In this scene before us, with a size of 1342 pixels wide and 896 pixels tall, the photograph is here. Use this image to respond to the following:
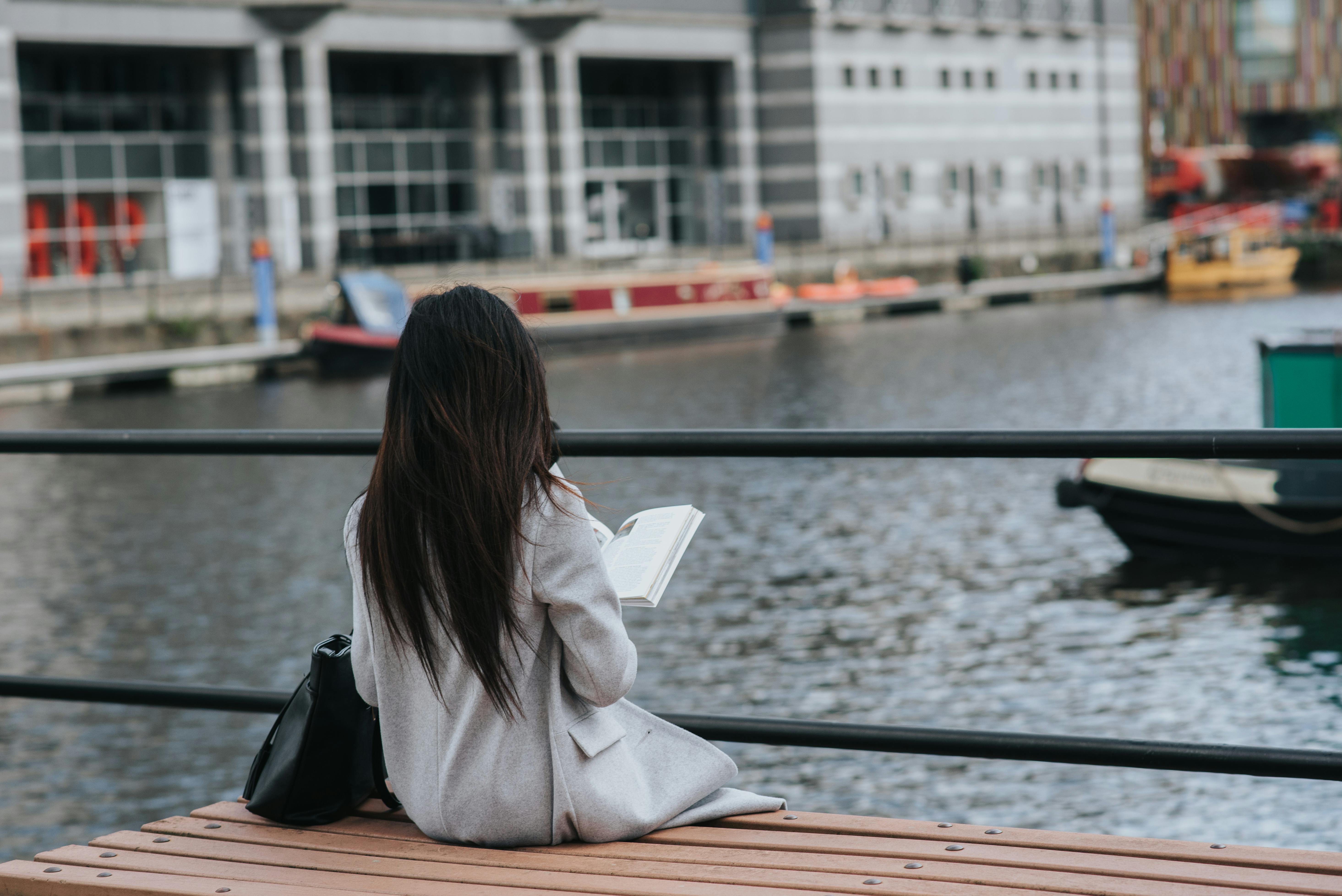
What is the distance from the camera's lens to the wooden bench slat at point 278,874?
237 cm

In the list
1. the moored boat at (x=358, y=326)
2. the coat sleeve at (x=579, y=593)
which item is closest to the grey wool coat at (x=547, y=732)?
the coat sleeve at (x=579, y=593)

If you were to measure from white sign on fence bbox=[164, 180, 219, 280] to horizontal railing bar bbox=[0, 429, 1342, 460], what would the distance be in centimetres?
3885

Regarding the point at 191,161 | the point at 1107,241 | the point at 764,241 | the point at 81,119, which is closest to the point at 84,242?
the point at 81,119

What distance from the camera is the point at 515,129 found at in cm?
4656

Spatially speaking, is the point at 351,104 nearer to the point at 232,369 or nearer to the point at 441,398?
the point at 232,369

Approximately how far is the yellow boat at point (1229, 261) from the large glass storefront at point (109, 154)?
25.8m

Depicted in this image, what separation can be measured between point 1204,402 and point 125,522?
1356 cm

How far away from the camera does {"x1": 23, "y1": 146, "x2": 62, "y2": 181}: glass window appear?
38.7 meters

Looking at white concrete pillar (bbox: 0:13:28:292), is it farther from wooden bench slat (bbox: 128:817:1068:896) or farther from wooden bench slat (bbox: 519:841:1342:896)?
wooden bench slat (bbox: 519:841:1342:896)

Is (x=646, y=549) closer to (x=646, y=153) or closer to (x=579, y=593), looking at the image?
(x=579, y=593)

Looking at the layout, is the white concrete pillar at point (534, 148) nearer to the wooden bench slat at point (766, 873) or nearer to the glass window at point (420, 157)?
the glass window at point (420, 157)

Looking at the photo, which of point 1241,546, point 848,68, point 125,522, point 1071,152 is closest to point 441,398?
point 1241,546

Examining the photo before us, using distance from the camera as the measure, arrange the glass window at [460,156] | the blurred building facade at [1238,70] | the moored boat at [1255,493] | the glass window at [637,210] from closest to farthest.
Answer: the moored boat at [1255,493] → the glass window at [460,156] → the glass window at [637,210] → the blurred building facade at [1238,70]

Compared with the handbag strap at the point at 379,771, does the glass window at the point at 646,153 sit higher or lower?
higher
